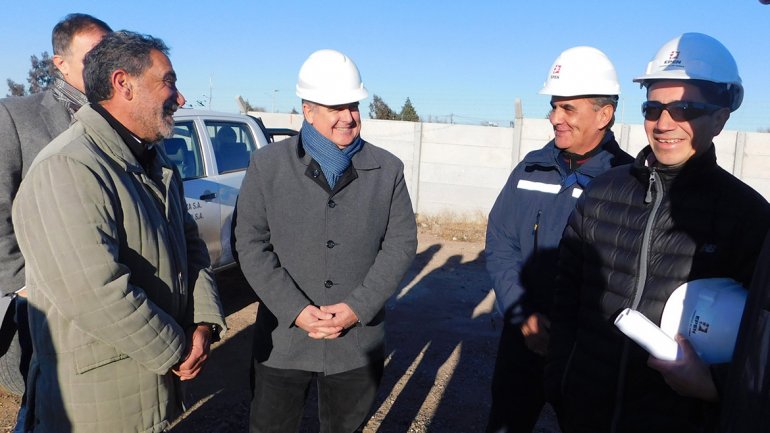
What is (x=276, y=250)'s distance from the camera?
2.61m

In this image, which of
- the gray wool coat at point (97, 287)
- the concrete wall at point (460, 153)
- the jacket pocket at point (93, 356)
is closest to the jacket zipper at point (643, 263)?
the gray wool coat at point (97, 287)

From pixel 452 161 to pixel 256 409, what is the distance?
10050 millimetres

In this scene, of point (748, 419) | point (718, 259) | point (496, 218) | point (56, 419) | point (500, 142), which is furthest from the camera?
point (500, 142)

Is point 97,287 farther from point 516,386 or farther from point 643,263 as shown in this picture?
point 516,386

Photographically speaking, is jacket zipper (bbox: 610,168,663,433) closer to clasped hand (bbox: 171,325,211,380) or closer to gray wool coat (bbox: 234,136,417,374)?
gray wool coat (bbox: 234,136,417,374)

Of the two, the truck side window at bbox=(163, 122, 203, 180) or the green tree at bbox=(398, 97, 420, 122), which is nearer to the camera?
the truck side window at bbox=(163, 122, 203, 180)

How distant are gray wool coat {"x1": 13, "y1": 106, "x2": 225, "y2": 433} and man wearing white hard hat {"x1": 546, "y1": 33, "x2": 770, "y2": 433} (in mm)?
1478

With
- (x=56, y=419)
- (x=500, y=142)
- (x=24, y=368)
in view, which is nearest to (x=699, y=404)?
(x=56, y=419)

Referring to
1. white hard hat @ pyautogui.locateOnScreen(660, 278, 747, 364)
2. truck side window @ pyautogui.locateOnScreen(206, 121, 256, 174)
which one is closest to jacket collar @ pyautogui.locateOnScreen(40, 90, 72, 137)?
white hard hat @ pyautogui.locateOnScreen(660, 278, 747, 364)

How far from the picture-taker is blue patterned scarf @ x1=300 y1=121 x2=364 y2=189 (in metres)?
2.56

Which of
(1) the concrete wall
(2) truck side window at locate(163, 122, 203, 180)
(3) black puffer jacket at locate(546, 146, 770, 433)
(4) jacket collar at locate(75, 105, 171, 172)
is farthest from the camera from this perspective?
(1) the concrete wall

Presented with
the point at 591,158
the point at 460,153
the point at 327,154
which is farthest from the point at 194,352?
the point at 460,153

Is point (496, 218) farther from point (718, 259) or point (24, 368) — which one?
point (24, 368)

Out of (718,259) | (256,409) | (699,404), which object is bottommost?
(256,409)
